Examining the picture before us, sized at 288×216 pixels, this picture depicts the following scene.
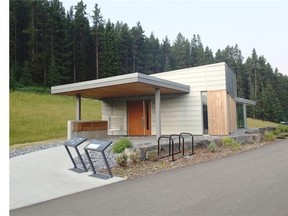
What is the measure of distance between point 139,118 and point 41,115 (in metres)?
13.1

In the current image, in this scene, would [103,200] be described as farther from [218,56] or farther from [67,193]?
[218,56]

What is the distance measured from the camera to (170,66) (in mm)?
59625

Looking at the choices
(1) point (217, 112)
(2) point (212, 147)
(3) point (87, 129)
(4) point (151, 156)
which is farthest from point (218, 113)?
(4) point (151, 156)

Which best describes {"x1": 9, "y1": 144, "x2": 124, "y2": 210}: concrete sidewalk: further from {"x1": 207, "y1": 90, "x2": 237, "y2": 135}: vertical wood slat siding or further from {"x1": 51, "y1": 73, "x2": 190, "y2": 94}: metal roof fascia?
{"x1": 207, "y1": 90, "x2": 237, "y2": 135}: vertical wood slat siding

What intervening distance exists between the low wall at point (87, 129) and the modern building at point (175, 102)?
47 cm

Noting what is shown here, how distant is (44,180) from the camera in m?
6.41

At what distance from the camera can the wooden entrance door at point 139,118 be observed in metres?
16.3

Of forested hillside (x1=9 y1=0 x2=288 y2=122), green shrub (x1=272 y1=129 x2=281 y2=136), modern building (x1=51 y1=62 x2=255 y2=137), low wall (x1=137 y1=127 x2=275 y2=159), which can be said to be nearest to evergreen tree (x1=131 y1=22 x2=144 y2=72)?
forested hillside (x1=9 y1=0 x2=288 y2=122)

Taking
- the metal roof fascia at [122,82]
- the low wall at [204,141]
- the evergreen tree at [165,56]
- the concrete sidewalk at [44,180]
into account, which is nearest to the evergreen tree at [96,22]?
the evergreen tree at [165,56]

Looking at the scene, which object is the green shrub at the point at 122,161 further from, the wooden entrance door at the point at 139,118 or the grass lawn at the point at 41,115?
the grass lawn at the point at 41,115

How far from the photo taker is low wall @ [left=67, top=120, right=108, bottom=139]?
12932 millimetres

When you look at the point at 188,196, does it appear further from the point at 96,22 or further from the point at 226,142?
the point at 96,22

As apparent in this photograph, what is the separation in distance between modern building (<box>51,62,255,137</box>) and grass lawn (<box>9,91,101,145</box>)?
4.58m

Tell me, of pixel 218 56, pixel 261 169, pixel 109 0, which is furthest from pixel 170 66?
pixel 261 169
